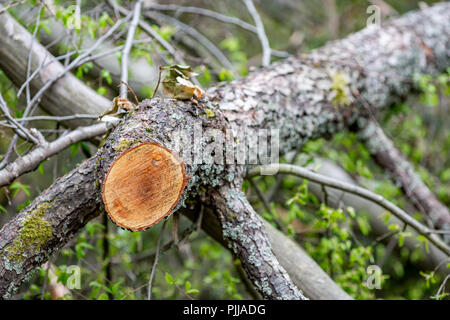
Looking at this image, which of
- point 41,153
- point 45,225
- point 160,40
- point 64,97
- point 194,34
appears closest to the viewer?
point 45,225

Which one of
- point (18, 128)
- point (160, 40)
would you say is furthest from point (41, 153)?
point (160, 40)

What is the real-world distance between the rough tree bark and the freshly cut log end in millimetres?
36

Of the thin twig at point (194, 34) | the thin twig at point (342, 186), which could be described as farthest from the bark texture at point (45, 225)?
the thin twig at point (194, 34)

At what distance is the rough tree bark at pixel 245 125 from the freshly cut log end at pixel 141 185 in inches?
1.4

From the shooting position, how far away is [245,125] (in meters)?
1.80

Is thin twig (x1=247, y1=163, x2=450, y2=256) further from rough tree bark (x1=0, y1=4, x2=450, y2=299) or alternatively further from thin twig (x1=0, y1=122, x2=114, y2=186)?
thin twig (x1=0, y1=122, x2=114, y2=186)

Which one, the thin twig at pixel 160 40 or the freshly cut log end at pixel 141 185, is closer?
the freshly cut log end at pixel 141 185

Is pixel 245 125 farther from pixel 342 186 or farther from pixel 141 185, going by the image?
pixel 141 185

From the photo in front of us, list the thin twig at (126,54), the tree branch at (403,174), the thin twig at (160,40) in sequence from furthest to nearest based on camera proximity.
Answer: the tree branch at (403,174) < the thin twig at (160,40) < the thin twig at (126,54)

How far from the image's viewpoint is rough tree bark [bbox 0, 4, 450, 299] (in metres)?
1.40

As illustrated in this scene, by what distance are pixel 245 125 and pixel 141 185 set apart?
2.11 feet

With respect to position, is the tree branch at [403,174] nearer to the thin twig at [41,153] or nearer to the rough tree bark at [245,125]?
the rough tree bark at [245,125]

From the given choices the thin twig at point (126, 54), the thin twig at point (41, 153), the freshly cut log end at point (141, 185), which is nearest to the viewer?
the freshly cut log end at point (141, 185)

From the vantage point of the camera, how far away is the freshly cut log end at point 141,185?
1.30 meters
